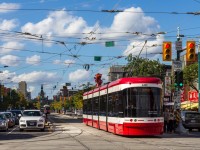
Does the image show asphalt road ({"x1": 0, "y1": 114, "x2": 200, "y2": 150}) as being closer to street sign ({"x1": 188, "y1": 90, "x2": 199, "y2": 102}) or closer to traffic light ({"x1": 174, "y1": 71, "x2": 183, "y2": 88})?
traffic light ({"x1": 174, "y1": 71, "x2": 183, "y2": 88})

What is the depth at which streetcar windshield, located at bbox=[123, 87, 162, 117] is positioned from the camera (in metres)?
26.4

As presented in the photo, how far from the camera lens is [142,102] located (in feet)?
87.0

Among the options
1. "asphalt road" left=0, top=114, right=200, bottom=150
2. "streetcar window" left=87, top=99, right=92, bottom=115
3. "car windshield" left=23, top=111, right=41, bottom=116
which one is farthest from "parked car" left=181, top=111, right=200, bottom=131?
"asphalt road" left=0, top=114, right=200, bottom=150

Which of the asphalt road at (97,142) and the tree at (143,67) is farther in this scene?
the tree at (143,67)

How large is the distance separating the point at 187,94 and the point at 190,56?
55075 mm

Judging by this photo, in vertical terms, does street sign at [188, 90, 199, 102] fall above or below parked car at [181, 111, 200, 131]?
above

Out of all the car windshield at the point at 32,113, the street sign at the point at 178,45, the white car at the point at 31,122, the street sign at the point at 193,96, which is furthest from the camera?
the street sign at the point at 193,96

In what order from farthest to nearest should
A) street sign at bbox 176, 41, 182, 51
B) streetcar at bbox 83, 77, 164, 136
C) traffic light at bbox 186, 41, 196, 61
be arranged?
street sign at bbox 176, 41, 182, 51, traffic light at bbox 186, 41, 196, 61, streetcar at bbox 83, 77, 164, 136

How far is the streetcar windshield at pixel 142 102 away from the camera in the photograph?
86.6ft

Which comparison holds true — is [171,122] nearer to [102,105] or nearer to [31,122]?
[102,105]

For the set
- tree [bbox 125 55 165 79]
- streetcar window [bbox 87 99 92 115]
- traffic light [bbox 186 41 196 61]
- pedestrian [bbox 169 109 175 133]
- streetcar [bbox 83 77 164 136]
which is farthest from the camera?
tree [bbox 125 55 165 79]

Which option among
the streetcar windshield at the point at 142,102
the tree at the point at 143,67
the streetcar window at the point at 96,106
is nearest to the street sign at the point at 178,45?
the streetcar window at the point at 96,106

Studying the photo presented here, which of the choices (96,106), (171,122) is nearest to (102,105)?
(96,106)

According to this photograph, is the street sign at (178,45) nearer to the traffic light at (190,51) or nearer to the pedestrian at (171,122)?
the pedestrian at (171,122)
